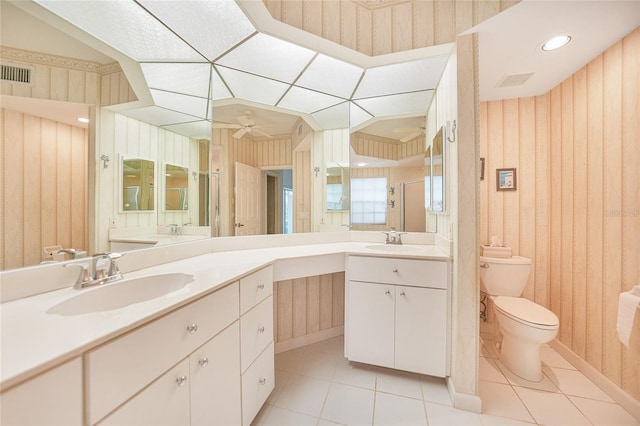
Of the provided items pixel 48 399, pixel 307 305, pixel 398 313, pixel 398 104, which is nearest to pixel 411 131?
pixel 398 104

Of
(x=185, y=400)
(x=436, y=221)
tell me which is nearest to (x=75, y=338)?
(x=185, y=400)

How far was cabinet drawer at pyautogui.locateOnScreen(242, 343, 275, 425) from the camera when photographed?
1160 millimetres

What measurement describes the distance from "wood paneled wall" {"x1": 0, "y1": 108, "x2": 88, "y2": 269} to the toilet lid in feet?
8.03

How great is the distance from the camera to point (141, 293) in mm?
1065

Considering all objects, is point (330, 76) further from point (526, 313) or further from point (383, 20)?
point (526, 313)

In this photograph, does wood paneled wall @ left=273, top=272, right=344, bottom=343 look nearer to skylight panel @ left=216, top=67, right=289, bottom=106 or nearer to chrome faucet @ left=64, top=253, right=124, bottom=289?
chrome faucet @ left=64, top=253, right=124, bottom=289

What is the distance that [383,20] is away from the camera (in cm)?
161

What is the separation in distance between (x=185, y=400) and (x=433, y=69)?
2254mm

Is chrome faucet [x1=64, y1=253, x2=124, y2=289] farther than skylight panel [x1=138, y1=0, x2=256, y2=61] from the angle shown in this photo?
No

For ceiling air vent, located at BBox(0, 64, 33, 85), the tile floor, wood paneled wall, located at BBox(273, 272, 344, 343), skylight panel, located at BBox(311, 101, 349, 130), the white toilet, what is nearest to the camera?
ceiling air vent, located at BBox(0, 64, 33, 85)

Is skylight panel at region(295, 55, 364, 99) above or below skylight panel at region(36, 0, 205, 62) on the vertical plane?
above

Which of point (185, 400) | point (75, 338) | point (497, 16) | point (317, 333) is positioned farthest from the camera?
point (317, 333)

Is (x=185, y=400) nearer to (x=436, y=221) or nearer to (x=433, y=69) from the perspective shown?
(x=436, y=221)

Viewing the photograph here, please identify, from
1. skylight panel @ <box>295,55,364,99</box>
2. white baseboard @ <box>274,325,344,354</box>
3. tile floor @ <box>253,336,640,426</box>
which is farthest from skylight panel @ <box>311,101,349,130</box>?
tile floor @ <box>253,336,640,426</box>
